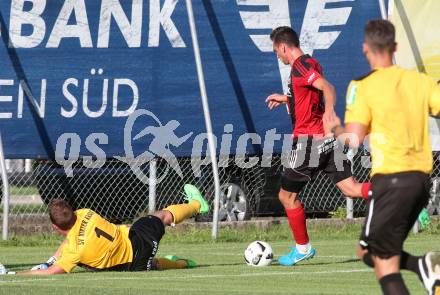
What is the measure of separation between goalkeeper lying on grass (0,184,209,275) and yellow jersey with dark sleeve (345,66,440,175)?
4.66 m

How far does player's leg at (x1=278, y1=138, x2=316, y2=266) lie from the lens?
44.0ft

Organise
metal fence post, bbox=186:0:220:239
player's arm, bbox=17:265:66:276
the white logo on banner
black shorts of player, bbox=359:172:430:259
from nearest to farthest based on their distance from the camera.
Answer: black shorts of player, bbox=359:172:430:259 → player's arm, bbox=17:265:66:276 → metal fence post, bbox=186:0:220:239 → the white logo on banner

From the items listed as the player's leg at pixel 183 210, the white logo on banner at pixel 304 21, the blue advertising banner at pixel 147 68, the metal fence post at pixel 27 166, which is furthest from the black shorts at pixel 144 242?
the metal fence post at pixel 27 166

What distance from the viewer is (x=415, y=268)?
8.55m

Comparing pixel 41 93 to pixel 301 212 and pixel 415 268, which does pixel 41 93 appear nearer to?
pixel 301 212

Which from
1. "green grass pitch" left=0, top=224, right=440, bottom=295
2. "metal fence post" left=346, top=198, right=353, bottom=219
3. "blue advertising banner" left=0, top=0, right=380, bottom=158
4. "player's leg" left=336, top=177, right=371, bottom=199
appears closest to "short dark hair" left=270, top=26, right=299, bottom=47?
"player's leg" left=336, top=177, right=371, bottom=199

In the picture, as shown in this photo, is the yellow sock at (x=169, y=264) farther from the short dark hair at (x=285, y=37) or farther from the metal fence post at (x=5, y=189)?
the metal fence post at (x=5, y=189)

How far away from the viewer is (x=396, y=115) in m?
7.98

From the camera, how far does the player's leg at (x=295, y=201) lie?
1341 centimetres

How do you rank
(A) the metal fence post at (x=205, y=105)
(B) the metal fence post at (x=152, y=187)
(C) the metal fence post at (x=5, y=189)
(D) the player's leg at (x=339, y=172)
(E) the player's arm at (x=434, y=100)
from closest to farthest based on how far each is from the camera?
(E) the player's arm at (x=434, y=100) → (D) the player's leg at (x=339, y=172) → (C) the metal fence post at (x=5, y=189) → (A) the metal fence post at (x=205, y=105) → (B) the metal fence post at (x=152, y=187)

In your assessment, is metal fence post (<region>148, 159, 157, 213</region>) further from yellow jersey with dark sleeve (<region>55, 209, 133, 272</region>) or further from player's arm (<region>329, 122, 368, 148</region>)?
player's arm (<region>329, 122, 368, 148</region>)

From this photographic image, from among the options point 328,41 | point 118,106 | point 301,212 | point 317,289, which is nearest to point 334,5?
point 328,41

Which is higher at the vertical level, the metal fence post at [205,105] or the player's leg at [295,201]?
the metal fence post at [205,105]

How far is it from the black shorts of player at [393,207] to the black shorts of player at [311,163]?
5.21 meters
